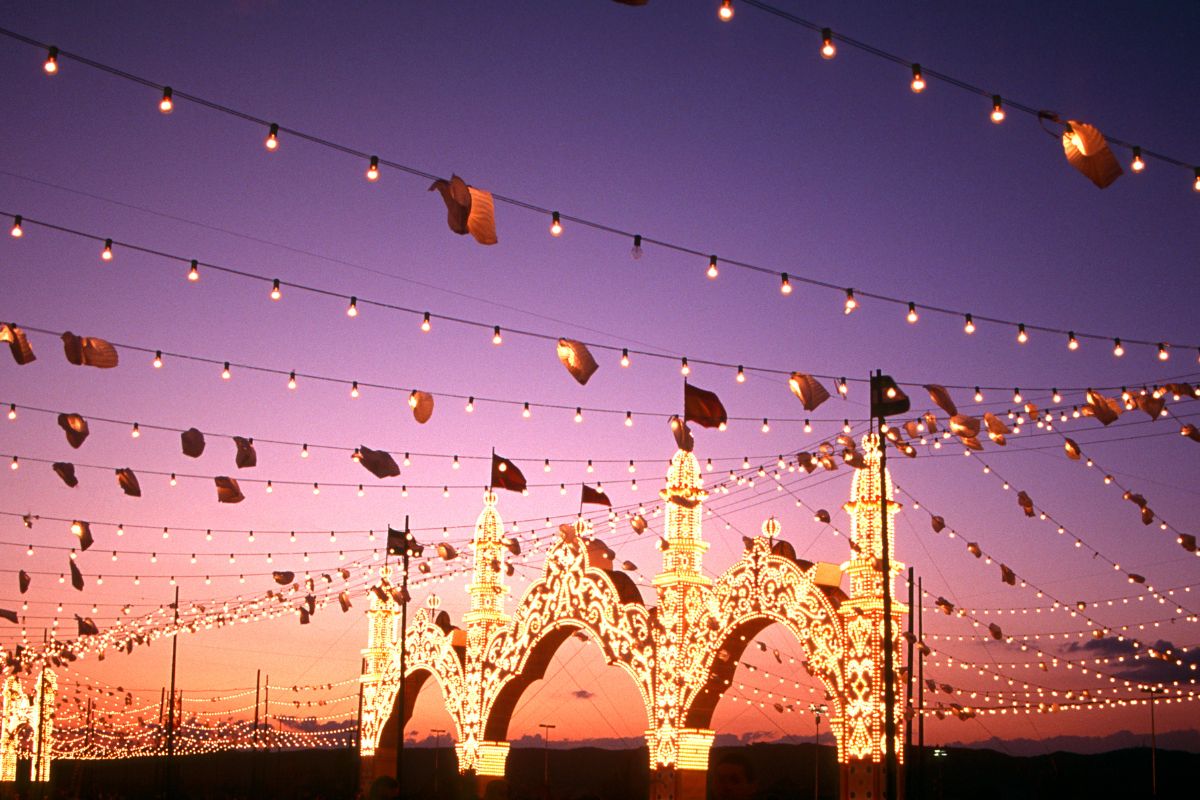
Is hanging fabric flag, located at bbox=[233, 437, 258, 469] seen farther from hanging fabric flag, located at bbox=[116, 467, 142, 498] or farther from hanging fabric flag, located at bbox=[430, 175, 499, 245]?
hanging fabric flag, located at bbox=[430, 175, 499, 245]

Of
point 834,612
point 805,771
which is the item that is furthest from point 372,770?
point 805,771

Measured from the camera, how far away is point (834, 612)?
22.3 meters

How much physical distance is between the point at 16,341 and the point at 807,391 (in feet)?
29.4

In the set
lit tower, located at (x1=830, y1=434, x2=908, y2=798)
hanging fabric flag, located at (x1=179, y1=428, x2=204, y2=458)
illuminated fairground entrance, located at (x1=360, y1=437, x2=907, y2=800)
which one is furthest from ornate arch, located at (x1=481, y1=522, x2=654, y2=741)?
hanging fabric flag, located at (x1=179, y1=428, x2=204, y2=458)

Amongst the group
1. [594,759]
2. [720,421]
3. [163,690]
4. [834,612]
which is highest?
[720,421]

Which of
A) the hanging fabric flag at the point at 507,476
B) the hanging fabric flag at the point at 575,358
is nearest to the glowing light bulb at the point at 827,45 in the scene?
the hanging fabric flag at the point at 575,358

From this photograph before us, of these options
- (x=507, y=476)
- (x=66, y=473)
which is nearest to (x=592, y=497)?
(x=507, y=476)

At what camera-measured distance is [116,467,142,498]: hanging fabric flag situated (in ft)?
61.1

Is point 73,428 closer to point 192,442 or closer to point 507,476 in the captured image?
point 192,442

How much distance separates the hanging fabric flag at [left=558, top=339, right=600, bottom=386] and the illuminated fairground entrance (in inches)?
231

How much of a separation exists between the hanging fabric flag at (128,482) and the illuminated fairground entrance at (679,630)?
6146 mm

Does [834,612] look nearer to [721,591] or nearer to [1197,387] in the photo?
[721,591]

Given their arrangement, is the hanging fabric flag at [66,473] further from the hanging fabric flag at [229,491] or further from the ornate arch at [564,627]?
the ornate arch at [564,627]

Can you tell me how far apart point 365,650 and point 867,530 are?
18.9 meters
